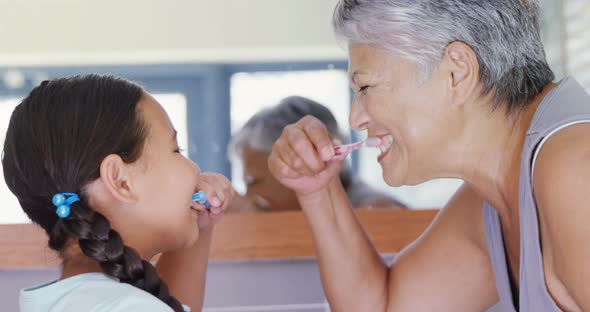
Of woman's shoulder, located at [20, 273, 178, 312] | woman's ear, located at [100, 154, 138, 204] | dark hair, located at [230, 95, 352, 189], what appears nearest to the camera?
woman's shoulder, located at [20, 273, 178, 312]

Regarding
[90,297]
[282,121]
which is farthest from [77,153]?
[282,121]

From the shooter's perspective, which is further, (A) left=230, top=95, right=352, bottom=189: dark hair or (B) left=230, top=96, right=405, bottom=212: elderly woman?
(A) left=230, top=95, right=352, bottom=189: dark hair

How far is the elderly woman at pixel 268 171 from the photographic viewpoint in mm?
2525

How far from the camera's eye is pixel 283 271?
1.89m

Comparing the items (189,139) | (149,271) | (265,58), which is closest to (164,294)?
(149,271)

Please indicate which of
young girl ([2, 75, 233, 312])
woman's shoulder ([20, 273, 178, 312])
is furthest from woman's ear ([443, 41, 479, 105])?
woman's shoulder ([20, 273, 178, 312])

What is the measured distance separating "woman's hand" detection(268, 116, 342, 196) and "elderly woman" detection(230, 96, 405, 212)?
3.19 ft

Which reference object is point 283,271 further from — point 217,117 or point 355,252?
point 217,117

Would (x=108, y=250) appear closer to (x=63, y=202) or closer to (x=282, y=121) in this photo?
(x=63, y=202)

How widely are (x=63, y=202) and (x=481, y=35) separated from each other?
0.65m

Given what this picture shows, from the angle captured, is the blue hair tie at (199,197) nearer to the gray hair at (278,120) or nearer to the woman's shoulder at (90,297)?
the woman's shoulder at (90,297)

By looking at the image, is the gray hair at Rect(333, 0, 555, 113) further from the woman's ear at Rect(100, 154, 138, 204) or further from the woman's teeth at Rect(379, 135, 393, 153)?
the woman's ear at Rect(100, 154, 138, 204)

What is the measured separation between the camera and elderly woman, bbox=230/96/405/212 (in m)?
2.53

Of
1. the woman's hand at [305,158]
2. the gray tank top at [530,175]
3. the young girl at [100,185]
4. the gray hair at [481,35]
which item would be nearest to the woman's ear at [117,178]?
the young girl at [100,185]
